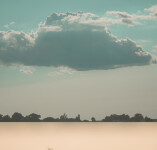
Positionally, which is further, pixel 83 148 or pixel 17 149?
pixel 83 148

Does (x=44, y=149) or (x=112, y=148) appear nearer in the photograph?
(x=44, y=149)

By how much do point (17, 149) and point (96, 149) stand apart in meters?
1.82

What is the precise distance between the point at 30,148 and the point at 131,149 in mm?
2401

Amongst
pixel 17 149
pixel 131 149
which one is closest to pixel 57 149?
pixel 17 149

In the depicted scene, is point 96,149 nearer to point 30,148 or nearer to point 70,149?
point 70,149

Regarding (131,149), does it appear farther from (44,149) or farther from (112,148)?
(44,149)

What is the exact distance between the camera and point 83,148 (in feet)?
25.3

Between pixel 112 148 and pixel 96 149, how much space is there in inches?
16.7

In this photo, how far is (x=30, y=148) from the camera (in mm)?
7410

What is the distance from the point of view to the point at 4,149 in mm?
7117

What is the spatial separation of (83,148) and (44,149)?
1.07 meters

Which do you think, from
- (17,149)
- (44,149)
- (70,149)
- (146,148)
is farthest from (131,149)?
(17,149)

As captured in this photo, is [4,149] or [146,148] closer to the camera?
[4,149]

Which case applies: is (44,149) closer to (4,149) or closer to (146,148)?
(4,149)
